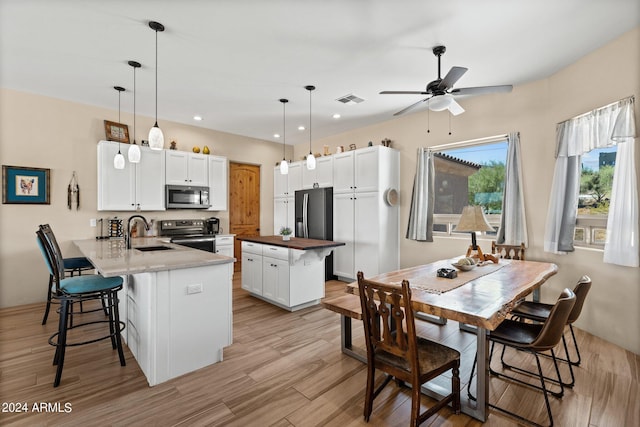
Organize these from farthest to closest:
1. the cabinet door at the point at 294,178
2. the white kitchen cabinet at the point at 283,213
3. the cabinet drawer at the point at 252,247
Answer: the white kitchen cabinet at the point at 283,213 → the cabinet door at the point at 294,178 → the cabinet drawer at the point at 252,247

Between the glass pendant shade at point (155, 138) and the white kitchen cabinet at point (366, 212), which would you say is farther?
the white kitchen cabinet at point (366, 212)

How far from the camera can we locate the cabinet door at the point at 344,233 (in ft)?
17.0

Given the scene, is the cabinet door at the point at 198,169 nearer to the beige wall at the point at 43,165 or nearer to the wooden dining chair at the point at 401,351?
the beige wall at the point at 43,165

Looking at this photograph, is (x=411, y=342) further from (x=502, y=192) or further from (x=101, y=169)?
(x=101, y=169)

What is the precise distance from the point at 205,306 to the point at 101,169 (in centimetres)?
333

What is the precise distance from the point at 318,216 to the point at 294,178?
3.90 ft

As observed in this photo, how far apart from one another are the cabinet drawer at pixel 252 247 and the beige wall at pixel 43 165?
215 centimetres

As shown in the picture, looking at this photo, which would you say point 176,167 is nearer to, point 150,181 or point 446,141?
point 150,181

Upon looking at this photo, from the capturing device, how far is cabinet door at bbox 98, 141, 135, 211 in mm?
4387

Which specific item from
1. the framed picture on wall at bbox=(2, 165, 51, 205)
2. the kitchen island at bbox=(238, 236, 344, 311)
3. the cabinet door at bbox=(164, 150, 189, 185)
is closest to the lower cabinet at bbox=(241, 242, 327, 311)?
the kitchen island at bbox=(238, 236, 344, 311)

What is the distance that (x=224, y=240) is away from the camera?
5312 mm

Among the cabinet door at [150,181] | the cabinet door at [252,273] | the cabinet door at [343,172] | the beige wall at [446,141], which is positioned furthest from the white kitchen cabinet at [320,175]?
the cabinet door at [150,181]

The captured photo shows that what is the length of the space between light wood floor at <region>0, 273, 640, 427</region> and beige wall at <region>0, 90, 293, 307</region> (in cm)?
136

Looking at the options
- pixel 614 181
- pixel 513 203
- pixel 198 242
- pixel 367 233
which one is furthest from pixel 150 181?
pixel 614 181
